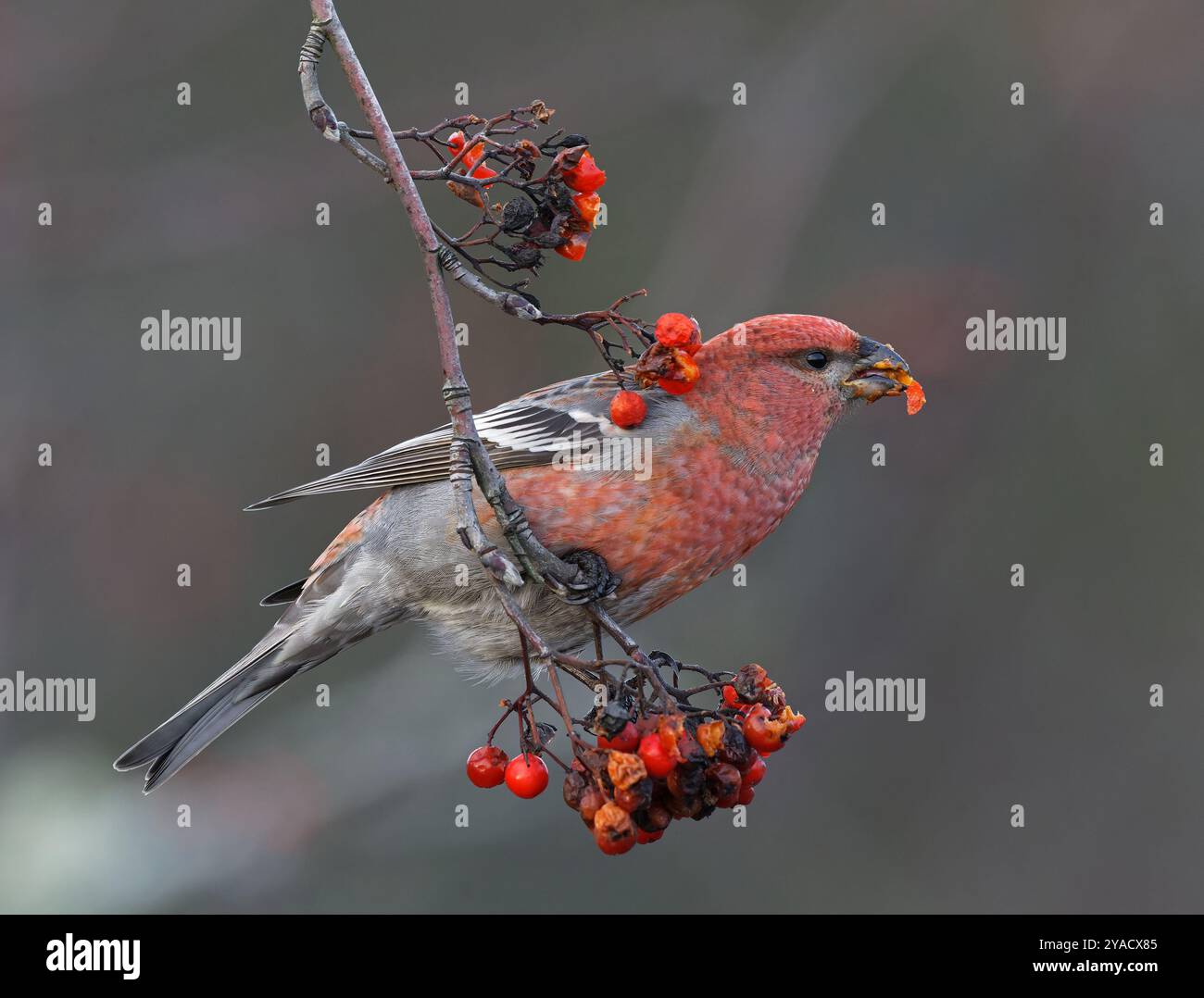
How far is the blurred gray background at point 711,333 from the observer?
22.0 feet

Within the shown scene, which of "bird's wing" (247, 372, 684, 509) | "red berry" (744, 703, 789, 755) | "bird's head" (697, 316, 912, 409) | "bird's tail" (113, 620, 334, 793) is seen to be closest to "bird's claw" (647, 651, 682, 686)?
"red berry" (744, 703, 789, 755)

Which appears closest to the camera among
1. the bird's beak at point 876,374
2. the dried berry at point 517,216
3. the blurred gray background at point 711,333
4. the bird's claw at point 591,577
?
the dried berry at point 517,216

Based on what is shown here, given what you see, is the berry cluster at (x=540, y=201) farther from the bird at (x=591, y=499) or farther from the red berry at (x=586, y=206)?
the bird at (x=591, y=499)

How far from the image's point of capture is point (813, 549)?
6.93 metres

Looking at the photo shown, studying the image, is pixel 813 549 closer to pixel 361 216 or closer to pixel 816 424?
pixel 816 424

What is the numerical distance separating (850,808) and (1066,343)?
2.87 m

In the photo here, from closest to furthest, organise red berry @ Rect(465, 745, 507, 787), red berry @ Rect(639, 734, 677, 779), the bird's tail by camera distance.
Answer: red berry @ Rect(639, 734, 677, 779), red berry @ Rect(465, 745, 507, 787), the bird's tail

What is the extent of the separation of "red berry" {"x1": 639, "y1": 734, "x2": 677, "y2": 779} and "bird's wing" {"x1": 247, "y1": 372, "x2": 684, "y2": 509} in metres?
1.45

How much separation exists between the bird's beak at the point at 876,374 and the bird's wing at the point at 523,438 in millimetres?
527

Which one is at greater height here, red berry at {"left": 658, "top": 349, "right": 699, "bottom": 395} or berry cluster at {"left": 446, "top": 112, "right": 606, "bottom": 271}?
berry cluster at {"left": 446, "top": 112, "right": 606, "bottom": 271}

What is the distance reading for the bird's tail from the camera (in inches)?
163

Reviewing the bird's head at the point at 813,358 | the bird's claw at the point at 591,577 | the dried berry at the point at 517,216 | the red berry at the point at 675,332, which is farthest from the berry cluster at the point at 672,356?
the bird's head at the point at 813,358

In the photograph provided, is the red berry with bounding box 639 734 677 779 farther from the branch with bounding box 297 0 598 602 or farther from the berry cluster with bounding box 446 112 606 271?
the berry cluster with bounding box 446 112 606 271

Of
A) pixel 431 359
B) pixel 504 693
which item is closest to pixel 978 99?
pixel 431 359
